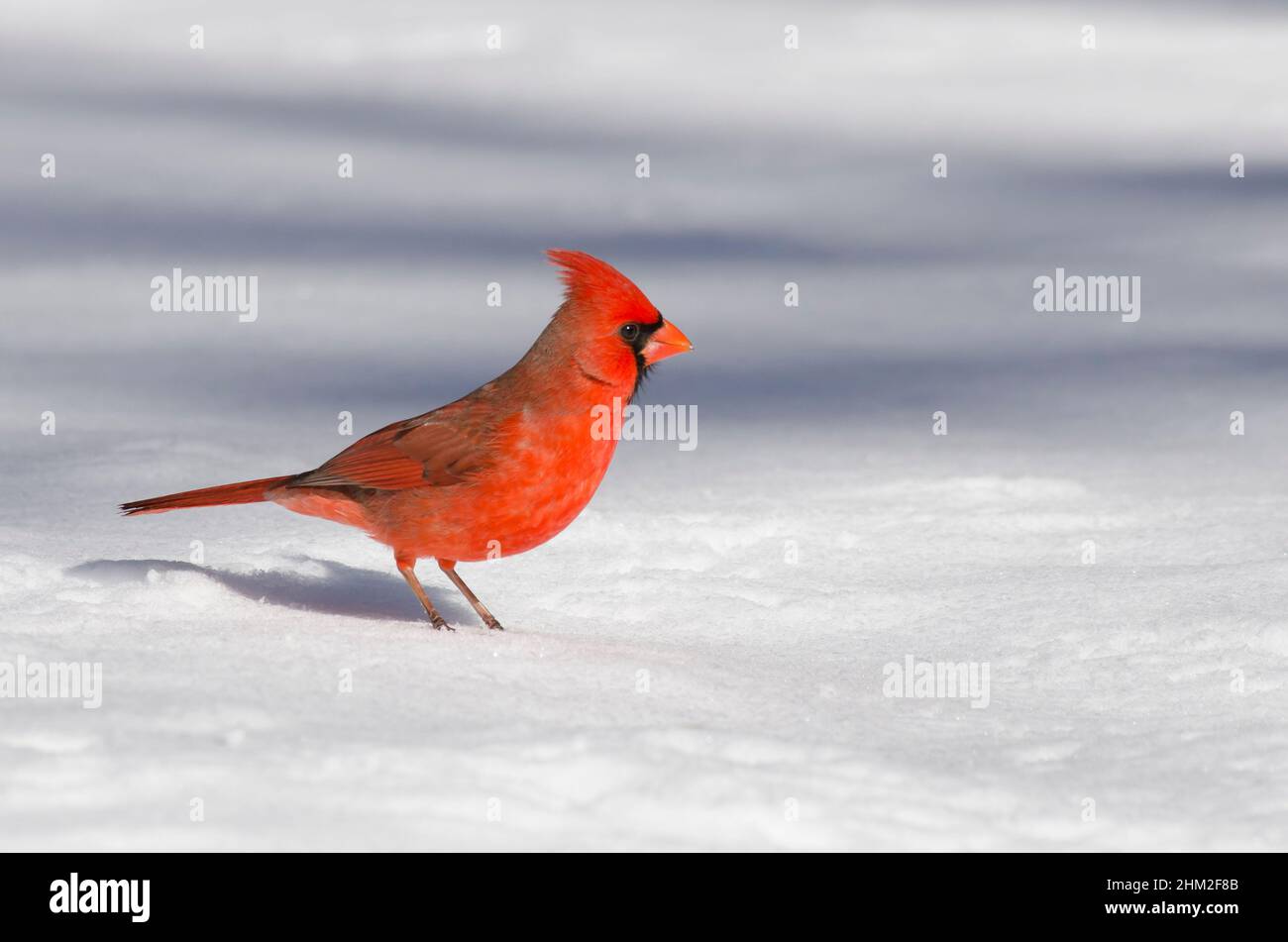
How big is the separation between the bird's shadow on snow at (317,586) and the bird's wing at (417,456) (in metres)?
0.35

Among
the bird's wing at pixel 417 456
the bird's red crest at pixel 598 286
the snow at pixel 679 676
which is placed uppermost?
the bird's red crest at pixel 598 286

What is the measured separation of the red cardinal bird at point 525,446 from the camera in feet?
14.7

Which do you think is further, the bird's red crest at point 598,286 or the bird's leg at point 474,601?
the bird's leg at point 474,601

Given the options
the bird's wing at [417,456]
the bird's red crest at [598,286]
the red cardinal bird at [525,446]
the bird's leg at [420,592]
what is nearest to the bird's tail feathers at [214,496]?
the bird's wing at [417,456]

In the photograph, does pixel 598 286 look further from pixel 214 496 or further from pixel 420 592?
pixel 214 496

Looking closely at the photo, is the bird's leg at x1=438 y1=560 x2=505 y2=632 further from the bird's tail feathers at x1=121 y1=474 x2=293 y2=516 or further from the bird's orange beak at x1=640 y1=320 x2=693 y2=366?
the bird's orange beak at x1=640 y1=320 x2=693 y2=366

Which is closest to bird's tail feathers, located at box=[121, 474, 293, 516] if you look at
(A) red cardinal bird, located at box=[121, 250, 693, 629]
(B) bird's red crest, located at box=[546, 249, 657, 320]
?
(A) red cardinal bird, located at box=[121, 250, 693, 629]

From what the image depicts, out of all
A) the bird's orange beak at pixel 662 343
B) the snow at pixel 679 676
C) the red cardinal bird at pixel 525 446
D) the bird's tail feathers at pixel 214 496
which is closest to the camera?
the snow at pixel 679 676

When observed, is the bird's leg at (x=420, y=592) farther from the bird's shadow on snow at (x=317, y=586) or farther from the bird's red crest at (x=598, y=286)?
the bird's red crest at (x=598, y=286)

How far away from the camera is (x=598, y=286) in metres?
4.56

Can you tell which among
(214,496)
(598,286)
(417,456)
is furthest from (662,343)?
(214,496)

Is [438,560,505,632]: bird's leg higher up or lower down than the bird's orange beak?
lower down

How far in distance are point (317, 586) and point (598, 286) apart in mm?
1298

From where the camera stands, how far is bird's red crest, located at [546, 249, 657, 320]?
4551 millimetres
